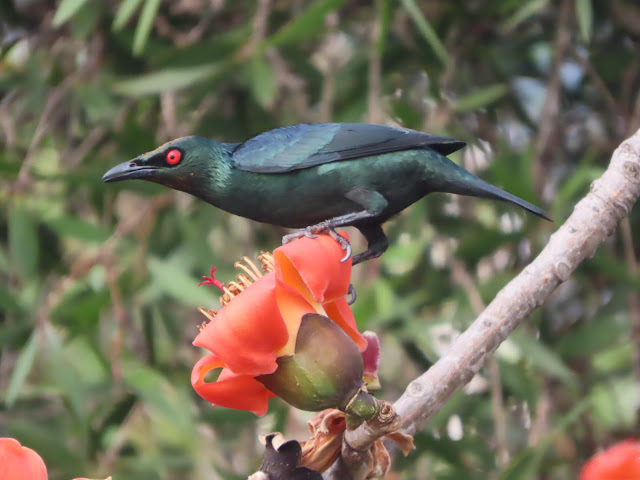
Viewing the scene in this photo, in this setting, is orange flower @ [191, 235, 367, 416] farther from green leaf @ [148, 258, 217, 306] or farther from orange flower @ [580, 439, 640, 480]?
green leaf @ [148, 258, 217, 306]

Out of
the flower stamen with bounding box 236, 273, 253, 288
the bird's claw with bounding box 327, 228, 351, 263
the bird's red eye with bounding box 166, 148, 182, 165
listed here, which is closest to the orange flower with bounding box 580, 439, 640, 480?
the bird's claw with bounding box 327, 228, 351, 263

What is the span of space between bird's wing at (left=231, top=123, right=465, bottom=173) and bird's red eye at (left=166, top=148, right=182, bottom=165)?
85 millimetres

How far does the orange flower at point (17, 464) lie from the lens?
2.08 ft

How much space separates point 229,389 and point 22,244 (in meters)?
1.48

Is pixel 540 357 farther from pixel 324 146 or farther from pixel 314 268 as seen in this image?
pixel 314 268

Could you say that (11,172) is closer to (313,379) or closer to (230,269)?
(230,269)

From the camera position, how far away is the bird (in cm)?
111

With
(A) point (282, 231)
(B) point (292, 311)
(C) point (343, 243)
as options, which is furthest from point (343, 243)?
(A) point (282, 231)

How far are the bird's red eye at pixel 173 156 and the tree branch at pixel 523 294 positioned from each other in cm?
43

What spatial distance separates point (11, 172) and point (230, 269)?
0.58 meters

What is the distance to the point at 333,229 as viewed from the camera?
40.8 inches

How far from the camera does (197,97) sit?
7.43 feet

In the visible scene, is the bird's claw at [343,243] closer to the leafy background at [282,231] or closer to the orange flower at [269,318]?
the orange flower at [269,318]

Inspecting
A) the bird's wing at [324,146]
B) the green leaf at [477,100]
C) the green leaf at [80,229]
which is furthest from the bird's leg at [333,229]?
→ the green leaf at [80,229]
